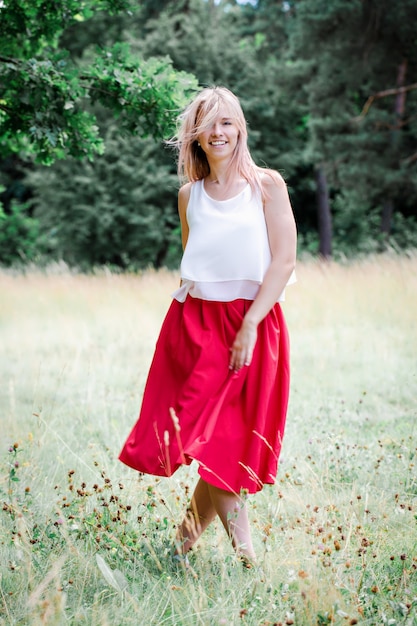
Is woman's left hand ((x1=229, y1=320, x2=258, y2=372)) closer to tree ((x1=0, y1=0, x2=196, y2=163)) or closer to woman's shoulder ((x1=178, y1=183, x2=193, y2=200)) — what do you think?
woman's shoulder ((x1=178, y1=183, x2=193, y2=200))

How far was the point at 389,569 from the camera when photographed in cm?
254

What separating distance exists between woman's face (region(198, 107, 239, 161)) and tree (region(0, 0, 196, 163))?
159 centimetres

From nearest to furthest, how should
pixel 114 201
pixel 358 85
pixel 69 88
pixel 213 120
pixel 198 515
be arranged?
pixel 213 120 < pixel 198 515 < pixel 69 88 < pixel 358 85 < pixel 114 201

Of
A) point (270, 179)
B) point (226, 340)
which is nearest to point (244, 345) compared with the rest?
point (226, 340)

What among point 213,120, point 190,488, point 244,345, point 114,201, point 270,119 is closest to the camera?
A: point 244,345

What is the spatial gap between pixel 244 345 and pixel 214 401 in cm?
24

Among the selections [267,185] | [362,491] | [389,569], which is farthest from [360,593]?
[267,185]

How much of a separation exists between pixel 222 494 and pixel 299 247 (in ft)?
67.7

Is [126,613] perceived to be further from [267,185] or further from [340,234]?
[340,234]

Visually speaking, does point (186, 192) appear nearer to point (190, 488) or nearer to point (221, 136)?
point (221, 136)

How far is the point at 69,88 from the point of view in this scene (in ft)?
12.5

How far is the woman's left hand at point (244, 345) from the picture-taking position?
231cm

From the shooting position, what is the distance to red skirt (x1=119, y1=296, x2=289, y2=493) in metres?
2.33

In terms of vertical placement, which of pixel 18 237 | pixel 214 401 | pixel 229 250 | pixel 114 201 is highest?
pixel 229 250
